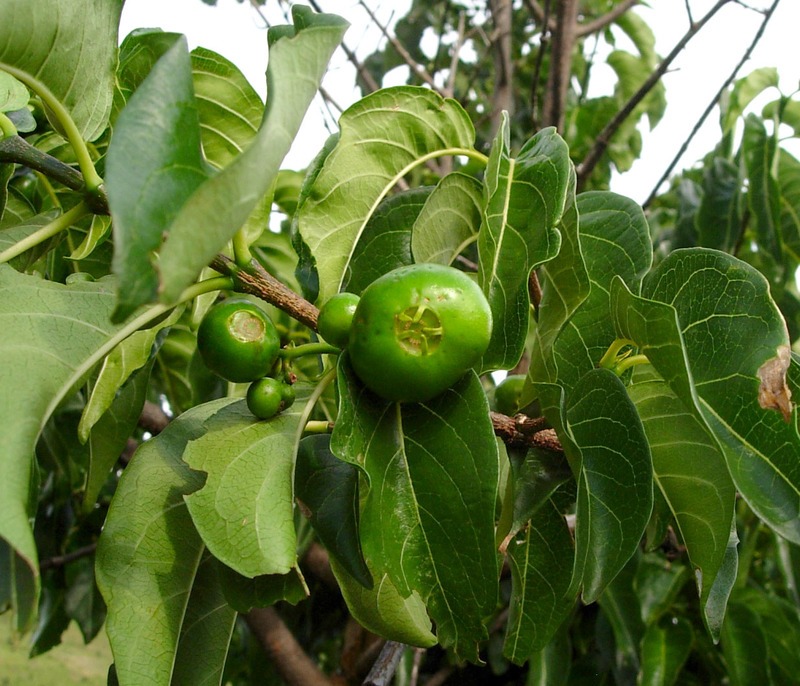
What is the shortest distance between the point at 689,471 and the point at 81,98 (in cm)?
77

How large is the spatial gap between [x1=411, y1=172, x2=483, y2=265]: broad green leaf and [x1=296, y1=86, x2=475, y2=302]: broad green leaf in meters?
0.09

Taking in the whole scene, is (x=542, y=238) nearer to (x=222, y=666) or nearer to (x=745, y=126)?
(x=222, y=666)

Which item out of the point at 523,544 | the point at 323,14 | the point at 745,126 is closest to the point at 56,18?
the point at 323,14

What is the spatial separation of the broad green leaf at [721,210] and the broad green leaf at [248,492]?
5.29 ft

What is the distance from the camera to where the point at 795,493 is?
65 centimetres

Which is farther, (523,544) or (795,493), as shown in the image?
(523,544)

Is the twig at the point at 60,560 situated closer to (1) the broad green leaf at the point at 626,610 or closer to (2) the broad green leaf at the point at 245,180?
(1) the broad green leaf at the point at 626,610

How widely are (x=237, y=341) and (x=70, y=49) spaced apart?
34 centimetres

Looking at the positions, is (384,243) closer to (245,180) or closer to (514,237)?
(514,237)

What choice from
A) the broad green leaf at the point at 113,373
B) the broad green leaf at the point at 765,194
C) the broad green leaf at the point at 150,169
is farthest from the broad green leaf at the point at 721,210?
the broad green leaf at the point at 150,169

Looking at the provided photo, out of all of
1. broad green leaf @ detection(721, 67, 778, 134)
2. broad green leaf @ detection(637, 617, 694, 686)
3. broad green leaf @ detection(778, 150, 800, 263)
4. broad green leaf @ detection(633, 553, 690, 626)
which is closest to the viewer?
broad green leaf @ detection(637, 617, 694, 686)

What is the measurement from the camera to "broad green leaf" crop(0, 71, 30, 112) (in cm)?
78

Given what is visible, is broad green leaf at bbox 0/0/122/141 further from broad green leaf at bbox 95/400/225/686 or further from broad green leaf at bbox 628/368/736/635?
broad green leaf at bbox 628/368/736/635

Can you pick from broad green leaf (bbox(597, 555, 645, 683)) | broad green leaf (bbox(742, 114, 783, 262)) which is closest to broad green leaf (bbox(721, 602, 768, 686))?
broad green leaf (bbox(597, 555, 645, 683))
